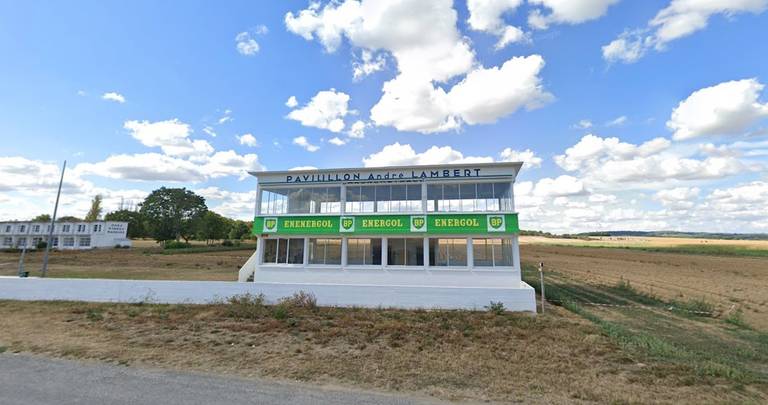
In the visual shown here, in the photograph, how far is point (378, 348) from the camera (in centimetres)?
1091

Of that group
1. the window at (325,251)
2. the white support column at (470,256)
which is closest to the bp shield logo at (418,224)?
the white support column at (470,256)

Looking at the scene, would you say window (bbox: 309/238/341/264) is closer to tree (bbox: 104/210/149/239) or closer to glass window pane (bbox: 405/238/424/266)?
glass window pane (bbox: 405/238/424/266)

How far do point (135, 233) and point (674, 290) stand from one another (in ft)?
331

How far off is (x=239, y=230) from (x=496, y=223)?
92263 millimetres

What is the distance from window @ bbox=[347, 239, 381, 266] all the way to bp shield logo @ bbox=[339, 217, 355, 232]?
2.67 ft

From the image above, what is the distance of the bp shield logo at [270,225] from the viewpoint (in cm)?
2117

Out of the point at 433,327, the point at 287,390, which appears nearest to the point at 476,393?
the point at 287,390

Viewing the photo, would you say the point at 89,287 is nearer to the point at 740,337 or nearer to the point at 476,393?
the point at 476,393

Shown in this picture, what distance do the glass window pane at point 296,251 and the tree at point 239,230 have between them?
8027 centimetres

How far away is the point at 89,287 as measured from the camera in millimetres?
18438

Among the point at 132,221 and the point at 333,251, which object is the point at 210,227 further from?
the point at 333,251

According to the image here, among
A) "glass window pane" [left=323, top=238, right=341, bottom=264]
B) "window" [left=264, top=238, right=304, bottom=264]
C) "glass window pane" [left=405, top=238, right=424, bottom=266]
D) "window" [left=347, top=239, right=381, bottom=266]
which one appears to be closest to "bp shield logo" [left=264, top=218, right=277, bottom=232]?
"window" [left=264, top=238, right=304, bottom=264]

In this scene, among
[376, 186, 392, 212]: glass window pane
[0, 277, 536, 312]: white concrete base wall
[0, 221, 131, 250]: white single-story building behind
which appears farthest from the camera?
[0, 221, 131, 250]: white single-story building behind

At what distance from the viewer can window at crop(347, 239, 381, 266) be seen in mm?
20172
